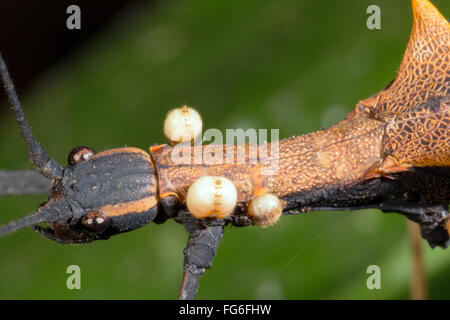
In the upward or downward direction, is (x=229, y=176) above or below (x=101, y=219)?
above

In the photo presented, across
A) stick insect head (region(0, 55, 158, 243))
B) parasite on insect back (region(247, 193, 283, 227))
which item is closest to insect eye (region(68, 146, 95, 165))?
→ stick insect head (region(0, 55, 158, 243))

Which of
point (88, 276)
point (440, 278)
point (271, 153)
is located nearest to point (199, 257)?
point (271, 153)

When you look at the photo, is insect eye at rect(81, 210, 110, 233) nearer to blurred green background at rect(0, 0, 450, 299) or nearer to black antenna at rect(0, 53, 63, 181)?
black antenna at rect(0, 53, 63, 181)

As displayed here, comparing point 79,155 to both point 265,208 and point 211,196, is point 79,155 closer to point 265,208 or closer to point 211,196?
point 211,196

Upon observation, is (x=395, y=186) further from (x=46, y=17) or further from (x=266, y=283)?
(x=46, y=17)

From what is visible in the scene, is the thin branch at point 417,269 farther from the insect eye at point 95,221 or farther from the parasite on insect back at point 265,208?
the insect eye at point 95,221

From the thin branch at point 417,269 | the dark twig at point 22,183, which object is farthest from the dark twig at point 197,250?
the thin branch at point 417,269
